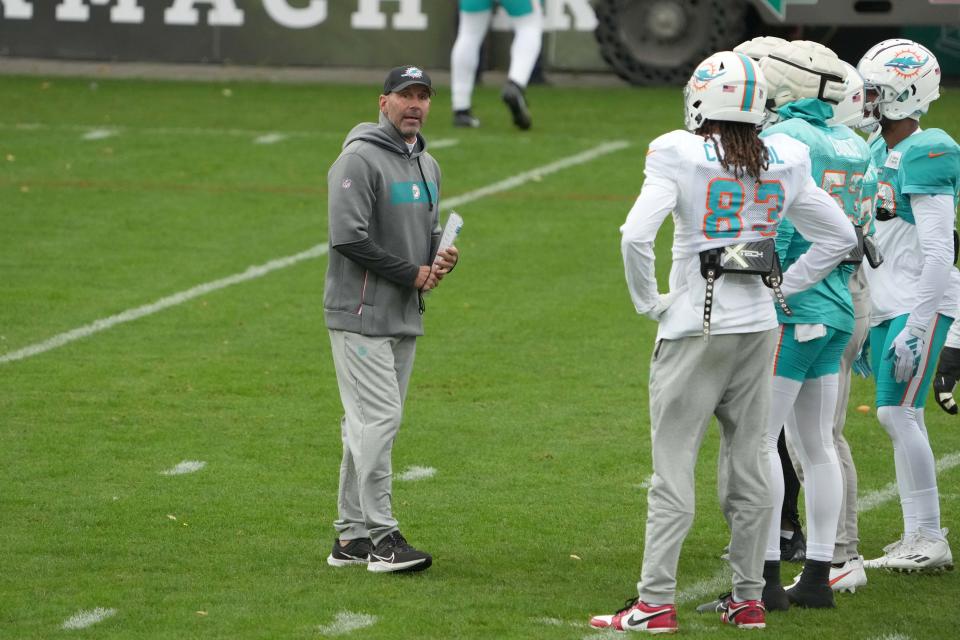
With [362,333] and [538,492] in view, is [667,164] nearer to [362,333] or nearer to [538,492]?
[362,333]

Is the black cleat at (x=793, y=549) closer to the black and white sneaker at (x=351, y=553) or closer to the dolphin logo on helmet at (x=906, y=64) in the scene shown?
the black and white sneaker at (x=351, y=553)

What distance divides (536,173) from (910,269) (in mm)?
9107

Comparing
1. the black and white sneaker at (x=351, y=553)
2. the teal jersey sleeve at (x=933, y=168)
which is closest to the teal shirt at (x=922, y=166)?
the teal jersey sleeve at (x=933, y=168)

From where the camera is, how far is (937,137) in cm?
659

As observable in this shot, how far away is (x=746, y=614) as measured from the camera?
19.1 ft

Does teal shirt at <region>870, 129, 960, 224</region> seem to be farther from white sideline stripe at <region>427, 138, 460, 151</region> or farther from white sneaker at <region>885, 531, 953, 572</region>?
white sideline stripe at <region>427, 138, 460, 151</region>

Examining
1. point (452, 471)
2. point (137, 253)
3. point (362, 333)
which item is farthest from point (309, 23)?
point (362, 333)

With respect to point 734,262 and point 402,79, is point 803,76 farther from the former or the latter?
point 402,79

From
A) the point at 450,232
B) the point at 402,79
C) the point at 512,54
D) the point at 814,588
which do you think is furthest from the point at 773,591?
the point at 512,54

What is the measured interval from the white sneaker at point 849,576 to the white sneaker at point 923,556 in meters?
0.25

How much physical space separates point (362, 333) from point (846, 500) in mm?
1992

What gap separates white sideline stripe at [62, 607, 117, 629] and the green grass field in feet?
0.11

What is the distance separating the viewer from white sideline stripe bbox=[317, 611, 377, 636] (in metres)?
5.82

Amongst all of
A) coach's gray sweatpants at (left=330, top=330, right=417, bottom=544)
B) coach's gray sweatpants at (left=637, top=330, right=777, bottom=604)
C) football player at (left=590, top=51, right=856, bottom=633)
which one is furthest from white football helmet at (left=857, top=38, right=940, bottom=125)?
coach's gray sweatpants at (left=330, top=330, right=417, bottom=544)
